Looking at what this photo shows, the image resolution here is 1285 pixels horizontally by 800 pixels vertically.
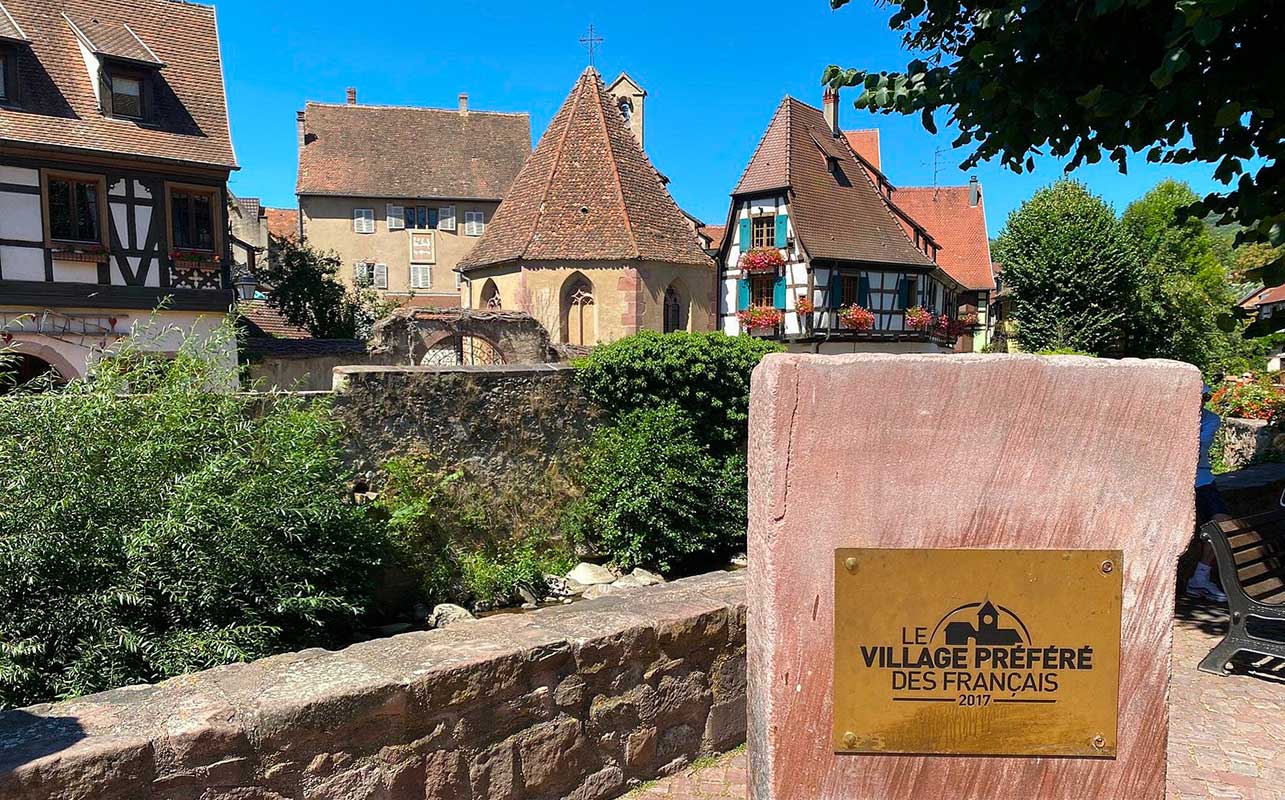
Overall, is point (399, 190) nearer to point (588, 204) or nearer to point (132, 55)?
point (588, 204)

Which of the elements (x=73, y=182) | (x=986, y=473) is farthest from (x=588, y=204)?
(x=986, y=473)

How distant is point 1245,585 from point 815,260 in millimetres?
18032

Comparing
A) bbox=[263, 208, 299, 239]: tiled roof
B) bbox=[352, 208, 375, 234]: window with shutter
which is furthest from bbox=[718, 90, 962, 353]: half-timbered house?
bbox=[263, 208, 299, 239]: tiled roof

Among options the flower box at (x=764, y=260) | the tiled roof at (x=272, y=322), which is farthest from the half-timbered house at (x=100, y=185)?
the flower box at (x=764, y=260)

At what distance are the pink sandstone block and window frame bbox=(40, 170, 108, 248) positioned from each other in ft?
49.7

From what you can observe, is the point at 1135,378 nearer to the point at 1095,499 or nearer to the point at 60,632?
the point at 1095,499

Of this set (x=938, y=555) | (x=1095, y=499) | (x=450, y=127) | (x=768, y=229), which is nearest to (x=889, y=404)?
(x=938, y=555)

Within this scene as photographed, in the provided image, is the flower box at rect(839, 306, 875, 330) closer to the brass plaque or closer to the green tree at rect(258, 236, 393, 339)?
the green tree at rect(258, 236, 393, 339)

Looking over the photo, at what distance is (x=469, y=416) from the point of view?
9.56 m

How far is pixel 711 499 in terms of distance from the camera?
1059cm

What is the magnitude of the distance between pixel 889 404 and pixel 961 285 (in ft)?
108

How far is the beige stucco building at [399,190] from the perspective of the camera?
34.6m

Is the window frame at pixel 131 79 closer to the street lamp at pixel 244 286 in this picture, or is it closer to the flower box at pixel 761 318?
the street lamp at pixel 244 286

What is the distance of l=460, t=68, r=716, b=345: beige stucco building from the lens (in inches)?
727
